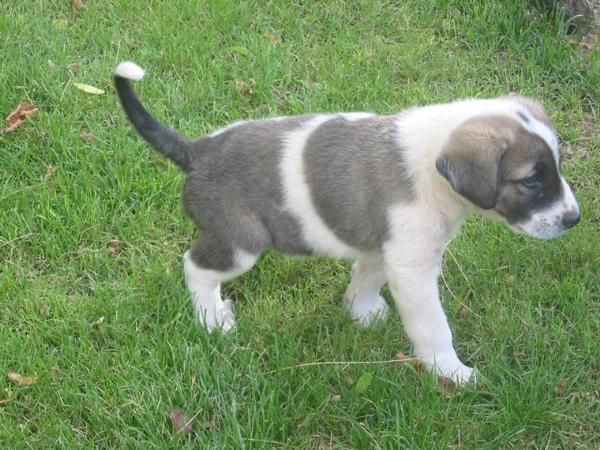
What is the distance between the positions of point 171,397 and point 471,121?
1.73 m

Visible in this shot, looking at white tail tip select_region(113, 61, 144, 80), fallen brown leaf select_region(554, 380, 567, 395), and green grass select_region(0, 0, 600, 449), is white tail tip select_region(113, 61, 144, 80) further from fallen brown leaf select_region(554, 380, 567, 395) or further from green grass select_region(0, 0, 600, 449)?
fallen brown leaf select_region(554, 380, 567, 395)

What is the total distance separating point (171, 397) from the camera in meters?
3.91

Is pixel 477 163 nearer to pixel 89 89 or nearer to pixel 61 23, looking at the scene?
pixel 89 89

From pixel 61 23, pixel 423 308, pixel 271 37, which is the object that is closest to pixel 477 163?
pixel 423 308

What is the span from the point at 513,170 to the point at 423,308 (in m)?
0.72

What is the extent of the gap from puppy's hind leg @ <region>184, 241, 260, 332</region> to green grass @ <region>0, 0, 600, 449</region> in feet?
0.33

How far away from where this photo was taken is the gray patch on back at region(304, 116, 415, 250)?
3.88 meters

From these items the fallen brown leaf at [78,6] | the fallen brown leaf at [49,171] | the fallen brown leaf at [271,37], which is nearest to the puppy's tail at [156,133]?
the fallen brown leaf at [49,171]

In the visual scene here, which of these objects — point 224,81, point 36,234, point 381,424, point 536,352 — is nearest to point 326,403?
point 381,424

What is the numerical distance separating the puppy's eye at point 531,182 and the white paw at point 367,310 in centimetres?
107

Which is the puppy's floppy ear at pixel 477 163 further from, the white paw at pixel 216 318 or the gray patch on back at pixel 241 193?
the white paw at pixel 216 318

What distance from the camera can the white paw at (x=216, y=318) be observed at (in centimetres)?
429

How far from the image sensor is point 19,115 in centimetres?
552

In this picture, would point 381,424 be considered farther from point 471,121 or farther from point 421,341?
point 471,121
